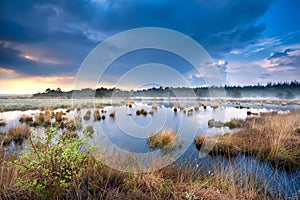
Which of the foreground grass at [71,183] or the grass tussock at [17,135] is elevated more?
the foreground grass at [71,183]

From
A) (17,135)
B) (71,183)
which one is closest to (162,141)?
(71,183)

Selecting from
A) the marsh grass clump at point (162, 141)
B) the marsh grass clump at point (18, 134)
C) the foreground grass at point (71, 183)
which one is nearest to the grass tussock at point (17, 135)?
the marsh grass clump at point (18, 134)

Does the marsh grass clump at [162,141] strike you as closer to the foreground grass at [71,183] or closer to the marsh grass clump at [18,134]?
the foreground grass at [71,183]

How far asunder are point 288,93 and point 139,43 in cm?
11085

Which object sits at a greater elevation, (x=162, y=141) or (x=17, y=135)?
(x=17, y=135)

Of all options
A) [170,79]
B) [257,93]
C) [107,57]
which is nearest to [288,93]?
[257,93]

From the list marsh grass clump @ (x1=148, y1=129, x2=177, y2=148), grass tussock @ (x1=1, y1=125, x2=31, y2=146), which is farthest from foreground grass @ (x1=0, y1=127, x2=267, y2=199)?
grass tussock @ (x1=1, y1=125, x2=31, y2=146)

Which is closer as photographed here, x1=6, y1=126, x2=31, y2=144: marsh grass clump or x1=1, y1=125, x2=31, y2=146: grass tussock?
x1=1, y1=125, x2=31, y2=146: grass tussock

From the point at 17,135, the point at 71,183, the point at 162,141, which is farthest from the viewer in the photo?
the point at 17,135

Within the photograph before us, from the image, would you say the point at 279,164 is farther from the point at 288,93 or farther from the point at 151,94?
the point at 288,93

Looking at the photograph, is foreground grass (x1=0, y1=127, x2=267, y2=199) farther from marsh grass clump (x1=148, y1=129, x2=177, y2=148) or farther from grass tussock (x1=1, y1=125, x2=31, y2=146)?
grass tussock (x1=1, y1=125, x2=31, y2=146)

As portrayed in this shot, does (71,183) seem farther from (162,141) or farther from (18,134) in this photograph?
(18,134)

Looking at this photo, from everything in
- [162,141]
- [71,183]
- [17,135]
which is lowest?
[162,141]

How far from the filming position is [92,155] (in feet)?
16.5
